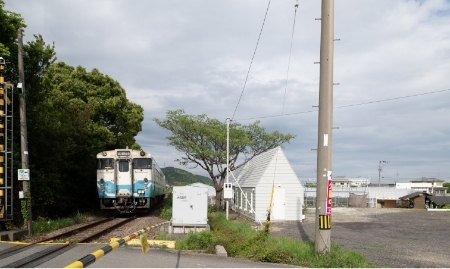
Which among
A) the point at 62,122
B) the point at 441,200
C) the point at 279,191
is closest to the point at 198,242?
the point at 62,122

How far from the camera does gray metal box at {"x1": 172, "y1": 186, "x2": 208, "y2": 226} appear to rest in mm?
14541

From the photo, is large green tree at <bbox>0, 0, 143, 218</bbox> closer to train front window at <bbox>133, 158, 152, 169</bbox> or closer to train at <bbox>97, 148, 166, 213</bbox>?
train at <bbox>97, 148, 166, 213</bbox>

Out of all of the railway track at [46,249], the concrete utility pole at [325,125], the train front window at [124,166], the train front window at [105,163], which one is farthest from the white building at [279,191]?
the concrete utility pole at [325,125]

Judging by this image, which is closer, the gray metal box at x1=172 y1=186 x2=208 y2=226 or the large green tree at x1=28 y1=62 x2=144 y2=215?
the gray metal box at x1=172 y1=186 x2=208 y2=226

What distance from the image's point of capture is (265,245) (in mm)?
10672

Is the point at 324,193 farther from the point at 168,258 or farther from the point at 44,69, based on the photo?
the point at 44,69

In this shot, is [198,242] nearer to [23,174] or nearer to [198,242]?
[198,242]

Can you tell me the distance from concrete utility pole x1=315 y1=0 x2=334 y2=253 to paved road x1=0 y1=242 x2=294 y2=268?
5.24 feet

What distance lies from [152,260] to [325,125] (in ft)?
16.4

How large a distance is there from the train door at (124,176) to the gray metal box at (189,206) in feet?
26.6

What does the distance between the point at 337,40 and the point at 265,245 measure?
5.22 metres

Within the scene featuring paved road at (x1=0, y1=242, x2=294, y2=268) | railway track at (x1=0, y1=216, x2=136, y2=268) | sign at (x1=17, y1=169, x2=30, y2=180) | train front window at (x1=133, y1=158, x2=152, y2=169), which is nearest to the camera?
paved road at (x1=0, y1=242, x2=294, y2=268)

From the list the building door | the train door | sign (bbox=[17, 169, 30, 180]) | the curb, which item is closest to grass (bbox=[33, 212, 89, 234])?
sign (bbox=[17, 169, 30, 180])

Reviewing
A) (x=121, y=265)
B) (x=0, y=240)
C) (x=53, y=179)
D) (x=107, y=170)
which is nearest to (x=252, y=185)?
(x=107, y=170)
